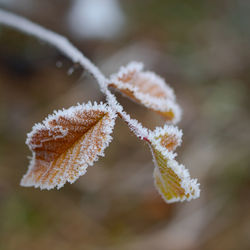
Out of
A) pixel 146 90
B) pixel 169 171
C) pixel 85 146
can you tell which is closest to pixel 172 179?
pixel 169 171

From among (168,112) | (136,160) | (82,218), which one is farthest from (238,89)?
(168,112)

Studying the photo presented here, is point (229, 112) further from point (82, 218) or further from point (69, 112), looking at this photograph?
point (69, 112)

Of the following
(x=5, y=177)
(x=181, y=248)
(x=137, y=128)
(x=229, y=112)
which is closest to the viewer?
(x=137, y=128)

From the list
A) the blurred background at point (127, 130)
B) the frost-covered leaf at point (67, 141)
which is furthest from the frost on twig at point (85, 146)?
the blurred background at point (127, 130)

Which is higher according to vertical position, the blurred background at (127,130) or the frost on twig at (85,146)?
the blurred background at (127,130)

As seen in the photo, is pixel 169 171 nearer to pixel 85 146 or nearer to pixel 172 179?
pixel 172 179

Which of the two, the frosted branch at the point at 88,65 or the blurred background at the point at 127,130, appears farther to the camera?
the blurred background at the point at 127,130

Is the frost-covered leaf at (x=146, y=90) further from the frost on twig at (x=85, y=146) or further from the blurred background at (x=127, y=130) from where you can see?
the blurred background at (x=127, y=130)
